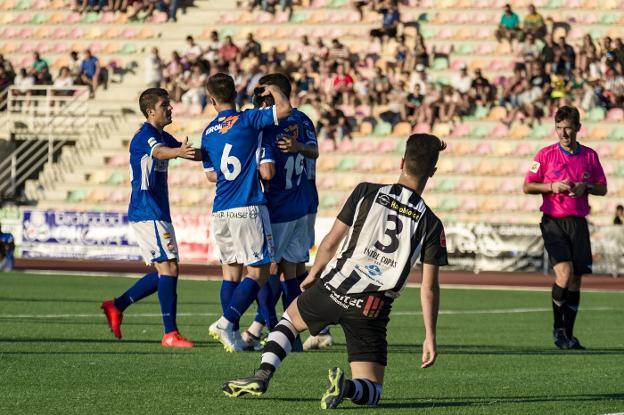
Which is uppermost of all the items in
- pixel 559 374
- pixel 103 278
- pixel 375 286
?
pixel 375 286

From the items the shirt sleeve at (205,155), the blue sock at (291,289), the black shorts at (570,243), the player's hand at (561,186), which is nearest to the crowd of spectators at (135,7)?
the black shorts at (570,243)

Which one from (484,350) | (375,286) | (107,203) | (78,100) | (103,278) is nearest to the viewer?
(375,286)

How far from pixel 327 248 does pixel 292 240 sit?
4.23 m

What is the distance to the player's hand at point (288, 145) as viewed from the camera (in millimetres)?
10562

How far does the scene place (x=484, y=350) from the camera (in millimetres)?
11836

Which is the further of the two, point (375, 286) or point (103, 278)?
point (103, 278)

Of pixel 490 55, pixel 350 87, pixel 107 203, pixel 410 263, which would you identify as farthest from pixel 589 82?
pixel 410 263

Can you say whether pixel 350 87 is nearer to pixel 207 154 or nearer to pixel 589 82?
pixel 589 82

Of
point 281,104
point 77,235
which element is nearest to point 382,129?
point 77,235

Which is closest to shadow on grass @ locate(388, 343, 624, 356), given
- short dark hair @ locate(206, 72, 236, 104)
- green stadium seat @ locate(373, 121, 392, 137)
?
short dark hair @ locate(206, 72, 236, 104)

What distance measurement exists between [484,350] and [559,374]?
1.96 meters

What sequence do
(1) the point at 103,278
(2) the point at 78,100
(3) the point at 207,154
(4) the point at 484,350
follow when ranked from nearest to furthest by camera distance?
(3) the point at 207,154, (4) the point at 484,350, (1) the point at 103,278, (2) the point at 78,100

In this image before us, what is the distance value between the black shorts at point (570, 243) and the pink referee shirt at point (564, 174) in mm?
89

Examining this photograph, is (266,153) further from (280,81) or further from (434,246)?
(434,246)
